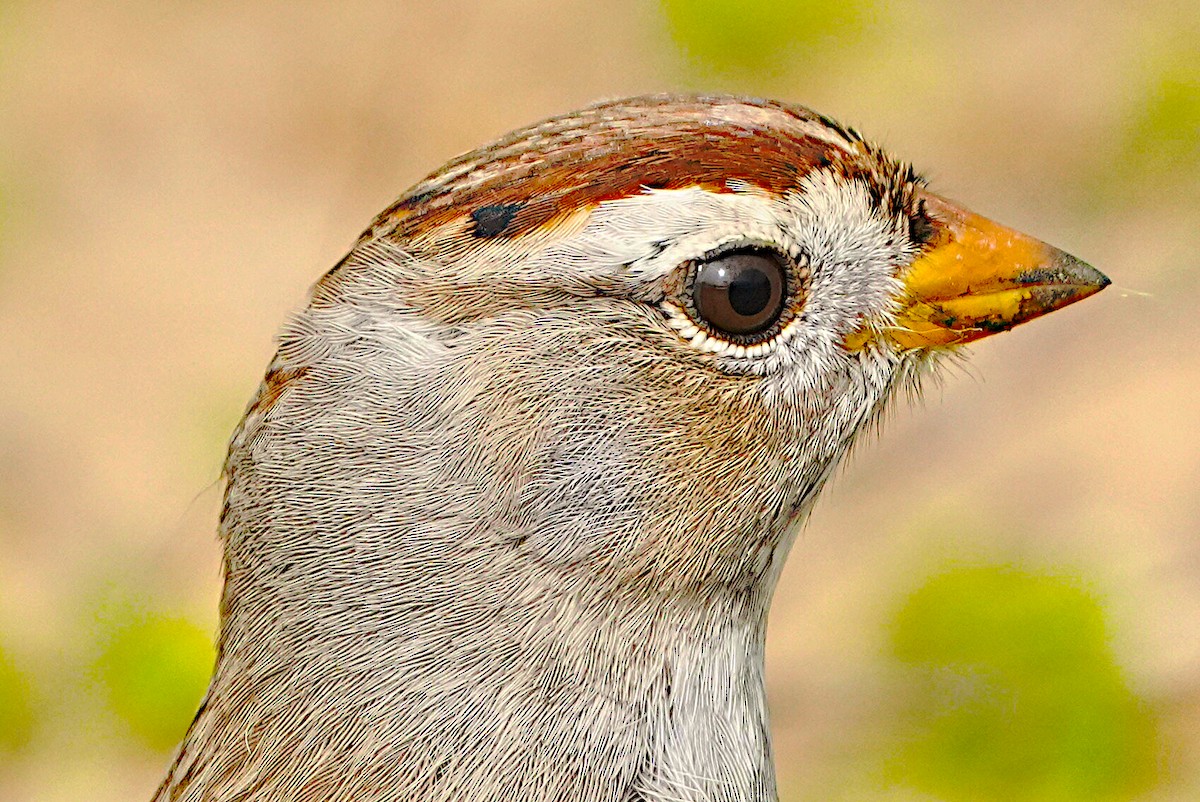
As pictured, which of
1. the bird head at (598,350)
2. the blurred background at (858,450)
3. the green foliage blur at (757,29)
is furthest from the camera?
the green foliage blur at (757,29)

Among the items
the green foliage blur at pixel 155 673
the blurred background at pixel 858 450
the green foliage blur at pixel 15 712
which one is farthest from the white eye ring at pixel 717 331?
the green foliage blur at pixel 15 712

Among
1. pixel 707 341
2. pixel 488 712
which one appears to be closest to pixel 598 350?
pixel 707 341

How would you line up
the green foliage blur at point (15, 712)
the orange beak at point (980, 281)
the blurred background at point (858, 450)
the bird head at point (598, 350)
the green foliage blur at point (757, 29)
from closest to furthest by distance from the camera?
1. the bird head at point (598, 350)
2. the orange beak at point (980, 281)
3. the blurred background at point (858, 450)
4. the green foliage blur at point (15, 712)
5. the green foliage blur at point (757, 29)

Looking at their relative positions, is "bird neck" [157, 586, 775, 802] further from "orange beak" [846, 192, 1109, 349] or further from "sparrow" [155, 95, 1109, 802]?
"orange beak" [846, 192, 1109, 349]

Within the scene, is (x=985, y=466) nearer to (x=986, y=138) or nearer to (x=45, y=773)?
(x=986, y=138)

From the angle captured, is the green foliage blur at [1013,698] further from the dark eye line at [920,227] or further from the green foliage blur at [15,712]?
the green foliage blur at [15,712]

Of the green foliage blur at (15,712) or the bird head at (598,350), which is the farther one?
the green foliage blur at (15,712)
